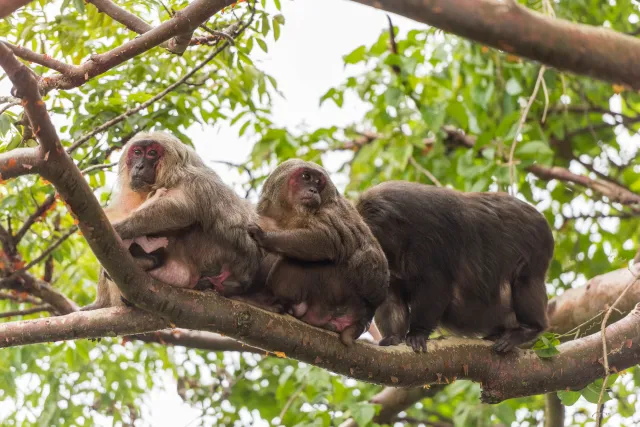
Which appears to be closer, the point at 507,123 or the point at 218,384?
the point at 507,123

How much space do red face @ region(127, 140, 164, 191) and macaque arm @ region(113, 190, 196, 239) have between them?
0.93 feet

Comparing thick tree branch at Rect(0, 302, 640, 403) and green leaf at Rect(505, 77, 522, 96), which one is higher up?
green leaf at Rect(505, 77, 522, 96)

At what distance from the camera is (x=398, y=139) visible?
345 inches

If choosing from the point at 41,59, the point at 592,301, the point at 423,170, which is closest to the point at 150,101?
the point at 41,59

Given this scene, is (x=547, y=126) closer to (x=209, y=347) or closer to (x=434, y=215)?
(x=434, y=215)

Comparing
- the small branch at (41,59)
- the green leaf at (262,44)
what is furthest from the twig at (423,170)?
the small branch at (41,59)

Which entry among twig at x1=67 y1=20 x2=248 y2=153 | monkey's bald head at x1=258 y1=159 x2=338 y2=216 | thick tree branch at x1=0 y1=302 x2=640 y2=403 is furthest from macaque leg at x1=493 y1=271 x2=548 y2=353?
twig at x1=67 y1=20 x2=248 y2=153

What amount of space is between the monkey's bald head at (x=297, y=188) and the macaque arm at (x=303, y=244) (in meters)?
0.28

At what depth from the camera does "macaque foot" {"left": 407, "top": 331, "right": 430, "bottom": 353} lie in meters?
5.17

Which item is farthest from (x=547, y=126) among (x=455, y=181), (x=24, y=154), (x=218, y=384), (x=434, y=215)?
(x=24, y=154)

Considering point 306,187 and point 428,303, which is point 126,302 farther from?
point 428,303

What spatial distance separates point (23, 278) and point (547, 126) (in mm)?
6441

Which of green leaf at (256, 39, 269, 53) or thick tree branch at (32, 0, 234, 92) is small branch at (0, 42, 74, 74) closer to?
thick tree branch at (32, 0, 234, 92)

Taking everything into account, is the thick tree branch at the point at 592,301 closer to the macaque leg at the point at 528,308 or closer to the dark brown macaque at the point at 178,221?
the macaque leg at the point at 528,308
